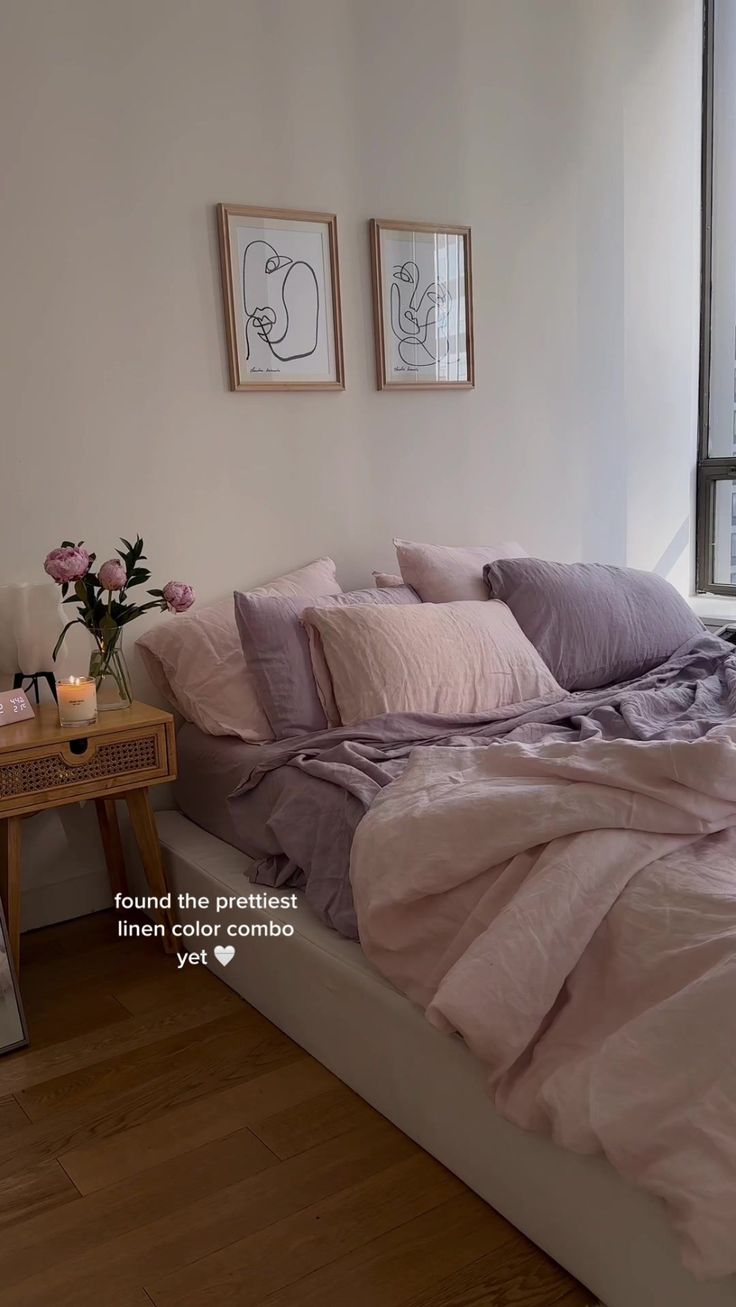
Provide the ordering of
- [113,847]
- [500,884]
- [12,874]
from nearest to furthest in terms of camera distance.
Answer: [500,884], [12,874], [113,847]

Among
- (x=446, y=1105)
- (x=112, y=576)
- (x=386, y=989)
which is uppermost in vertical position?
(x=112, y=576)

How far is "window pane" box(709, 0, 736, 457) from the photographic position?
4.11 meters

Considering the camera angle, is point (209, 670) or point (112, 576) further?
point (209, 670)

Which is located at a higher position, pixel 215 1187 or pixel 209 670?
pixel 209 670

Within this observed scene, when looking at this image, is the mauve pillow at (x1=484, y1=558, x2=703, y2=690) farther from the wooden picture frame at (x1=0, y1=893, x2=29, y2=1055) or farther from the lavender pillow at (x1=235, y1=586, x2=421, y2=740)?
the wooden picture frame at (x1=0, y1=893, x2=29, y2=1055)

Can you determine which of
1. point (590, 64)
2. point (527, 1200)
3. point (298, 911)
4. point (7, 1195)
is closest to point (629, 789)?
point (527, 1200)

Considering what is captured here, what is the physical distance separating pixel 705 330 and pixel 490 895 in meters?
3.34

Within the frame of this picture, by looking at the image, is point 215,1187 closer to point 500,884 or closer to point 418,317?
point 500,884

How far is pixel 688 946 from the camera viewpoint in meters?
1.45

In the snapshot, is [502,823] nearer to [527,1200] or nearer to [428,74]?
[527,1200]

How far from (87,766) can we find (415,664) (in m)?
0.82

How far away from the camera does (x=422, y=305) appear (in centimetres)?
340


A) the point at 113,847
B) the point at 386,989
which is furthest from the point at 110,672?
the point at 386,989

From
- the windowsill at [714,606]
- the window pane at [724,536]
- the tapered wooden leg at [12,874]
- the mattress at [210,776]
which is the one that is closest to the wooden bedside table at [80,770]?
the tapered wooden leg at [12,874]
